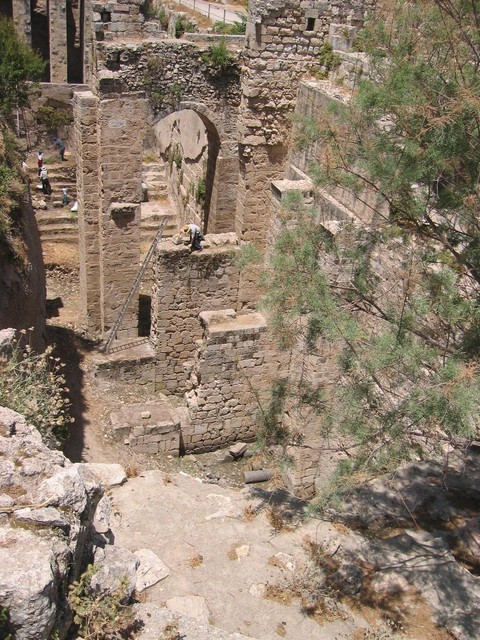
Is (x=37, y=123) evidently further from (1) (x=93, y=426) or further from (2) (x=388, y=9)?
(2) (x=388, y=9)

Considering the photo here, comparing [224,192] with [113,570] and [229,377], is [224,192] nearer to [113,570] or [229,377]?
[229,377]

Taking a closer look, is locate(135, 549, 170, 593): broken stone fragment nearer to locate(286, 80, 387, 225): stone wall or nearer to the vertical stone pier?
locate(286, 80, 387, 225): stone wall

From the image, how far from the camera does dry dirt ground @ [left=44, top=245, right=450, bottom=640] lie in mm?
5992

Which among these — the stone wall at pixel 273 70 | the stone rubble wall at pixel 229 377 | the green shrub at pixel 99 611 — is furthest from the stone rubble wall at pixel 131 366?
the green shrub at pixel 99 611

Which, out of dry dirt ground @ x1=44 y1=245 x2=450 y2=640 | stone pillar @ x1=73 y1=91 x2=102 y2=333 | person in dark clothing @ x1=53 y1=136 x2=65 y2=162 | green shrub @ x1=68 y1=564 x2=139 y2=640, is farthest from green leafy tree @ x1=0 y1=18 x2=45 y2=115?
green shrub @ x1=68 y1=564 x2=139 y2=640

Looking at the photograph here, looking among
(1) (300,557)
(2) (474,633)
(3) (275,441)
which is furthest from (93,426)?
(2) (474,633)

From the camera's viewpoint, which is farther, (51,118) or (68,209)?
(51,118)

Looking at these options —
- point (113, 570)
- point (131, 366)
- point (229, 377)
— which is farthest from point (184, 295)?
point (113, 570)

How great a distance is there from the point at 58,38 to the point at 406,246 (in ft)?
68.3

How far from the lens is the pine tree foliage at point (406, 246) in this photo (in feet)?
17.8

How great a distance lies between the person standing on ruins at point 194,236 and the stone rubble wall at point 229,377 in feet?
3.71

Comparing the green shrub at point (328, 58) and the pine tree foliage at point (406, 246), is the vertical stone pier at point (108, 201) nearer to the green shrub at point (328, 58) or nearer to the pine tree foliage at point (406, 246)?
the green shrub at point (328, 58)

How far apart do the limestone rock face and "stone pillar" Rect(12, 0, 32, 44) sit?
71.2ft

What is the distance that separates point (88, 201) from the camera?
40.1ft
